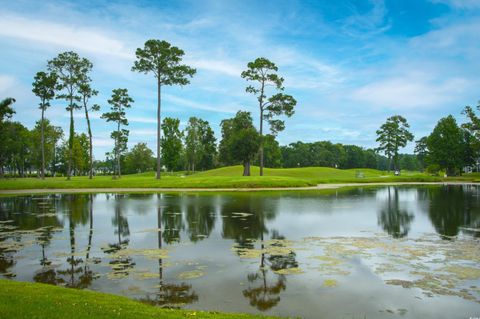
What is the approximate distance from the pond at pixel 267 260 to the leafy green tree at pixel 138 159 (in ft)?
390

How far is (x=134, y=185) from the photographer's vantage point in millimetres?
55250

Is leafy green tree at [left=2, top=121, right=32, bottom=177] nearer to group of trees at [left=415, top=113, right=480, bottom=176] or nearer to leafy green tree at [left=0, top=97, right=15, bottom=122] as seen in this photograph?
leafy green tree at [left=0, top=97, right=15, bottom=122]

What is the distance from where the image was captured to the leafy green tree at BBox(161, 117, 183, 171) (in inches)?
4215

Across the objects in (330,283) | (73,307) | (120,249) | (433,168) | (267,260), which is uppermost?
(433,168)

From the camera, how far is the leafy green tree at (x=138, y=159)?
14225cm

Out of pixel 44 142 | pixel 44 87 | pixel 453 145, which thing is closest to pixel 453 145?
pixel 453 145

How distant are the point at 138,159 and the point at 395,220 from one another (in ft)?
418

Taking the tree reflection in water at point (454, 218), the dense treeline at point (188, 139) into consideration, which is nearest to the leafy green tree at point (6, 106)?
the dense treeline at point (188, 139)

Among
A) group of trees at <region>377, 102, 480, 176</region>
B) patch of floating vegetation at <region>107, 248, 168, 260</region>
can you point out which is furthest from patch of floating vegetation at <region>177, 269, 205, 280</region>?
group of trees at <region>377, 102, 480, 176</region>

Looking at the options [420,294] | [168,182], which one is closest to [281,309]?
[420,294]

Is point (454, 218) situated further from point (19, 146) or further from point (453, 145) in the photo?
point (19, 146)

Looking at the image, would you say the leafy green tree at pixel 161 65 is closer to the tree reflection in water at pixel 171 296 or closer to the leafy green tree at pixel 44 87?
the leafy green tree at pixel 44 87

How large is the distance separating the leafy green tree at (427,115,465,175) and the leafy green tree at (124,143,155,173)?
3738 inches

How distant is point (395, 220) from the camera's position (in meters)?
23.8
